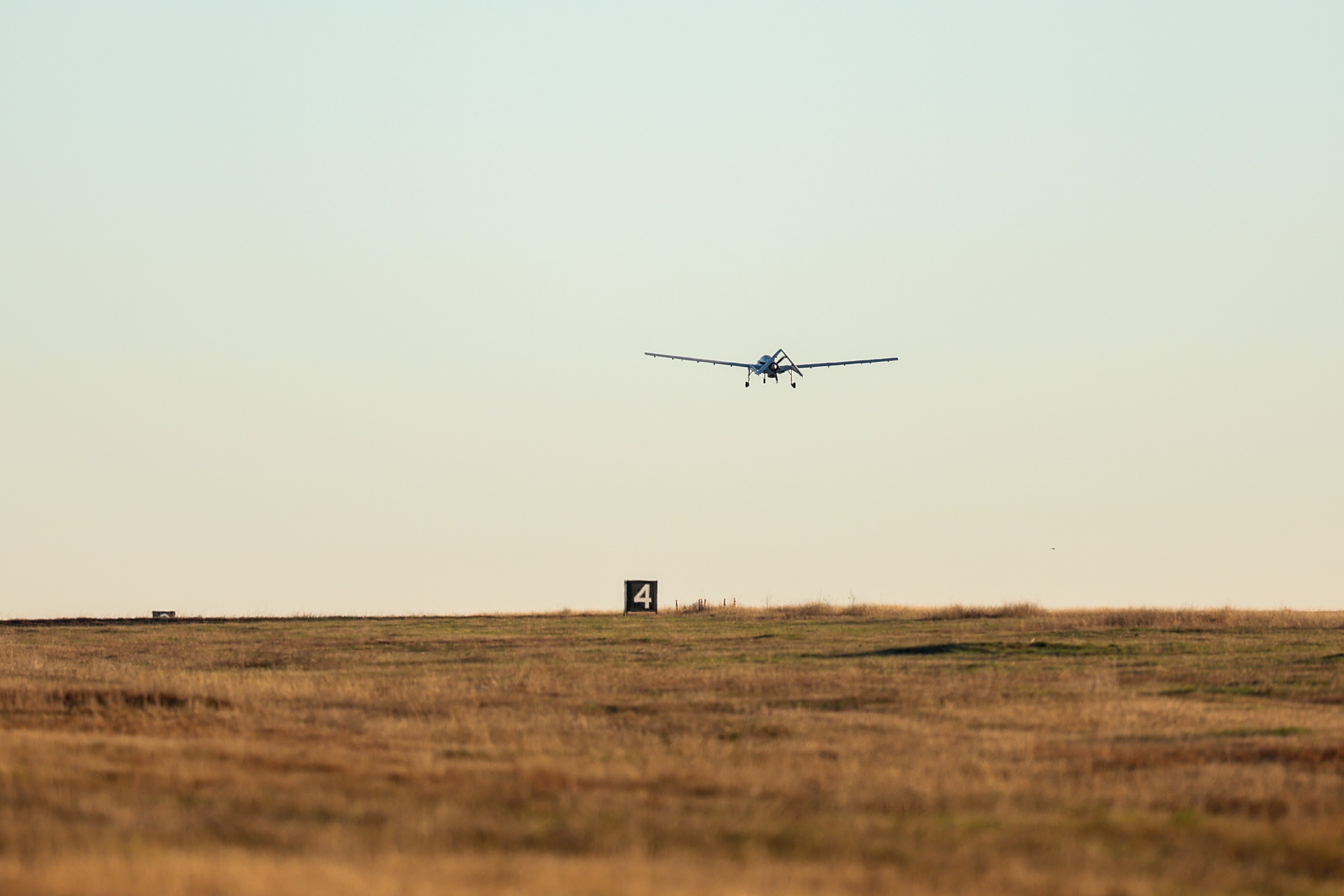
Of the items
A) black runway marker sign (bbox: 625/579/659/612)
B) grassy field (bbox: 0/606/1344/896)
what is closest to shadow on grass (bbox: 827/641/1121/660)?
grassy field (bbox: 0/606/1344/896)

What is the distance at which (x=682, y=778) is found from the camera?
930 inches

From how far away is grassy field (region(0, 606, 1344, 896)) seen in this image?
16.5 m

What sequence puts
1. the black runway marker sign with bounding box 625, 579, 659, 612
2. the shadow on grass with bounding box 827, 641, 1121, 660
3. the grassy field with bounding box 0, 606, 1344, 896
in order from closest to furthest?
the grassy field with bounding box 0, 606, 1344, 896 → the shadow on grass with bounding box 827, 641, 1121, 660 → the black runway marker sign with bounding box 625, 579, 659, 612

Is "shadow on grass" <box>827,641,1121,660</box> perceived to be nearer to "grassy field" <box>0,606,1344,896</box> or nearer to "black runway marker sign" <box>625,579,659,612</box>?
"grassy field" <box>0,606,1344,896</box>

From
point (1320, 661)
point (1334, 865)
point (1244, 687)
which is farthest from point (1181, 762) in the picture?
point (1320, 661)

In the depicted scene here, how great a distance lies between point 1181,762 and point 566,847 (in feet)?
41.1

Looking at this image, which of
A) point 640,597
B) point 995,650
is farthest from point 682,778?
point 640,597

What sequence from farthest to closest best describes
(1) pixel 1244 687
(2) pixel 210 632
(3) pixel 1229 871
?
(2) pixel 210 632 → (1) pixel 1244 687 → (3) pixel 1229 871

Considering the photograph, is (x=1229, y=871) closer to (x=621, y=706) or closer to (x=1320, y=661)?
(x=621, y=706)

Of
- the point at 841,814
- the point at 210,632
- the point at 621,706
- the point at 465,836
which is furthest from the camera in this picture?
the point at 210,632

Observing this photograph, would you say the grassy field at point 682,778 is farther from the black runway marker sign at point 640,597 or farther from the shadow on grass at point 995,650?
the black runway marker sign at point 640,597

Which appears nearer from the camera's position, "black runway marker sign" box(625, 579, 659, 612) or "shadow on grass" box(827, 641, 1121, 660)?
"shadow on grass" box(827, 641, 1121, 660)

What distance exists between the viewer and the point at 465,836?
1848cm

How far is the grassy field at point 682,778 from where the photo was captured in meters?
16.5
